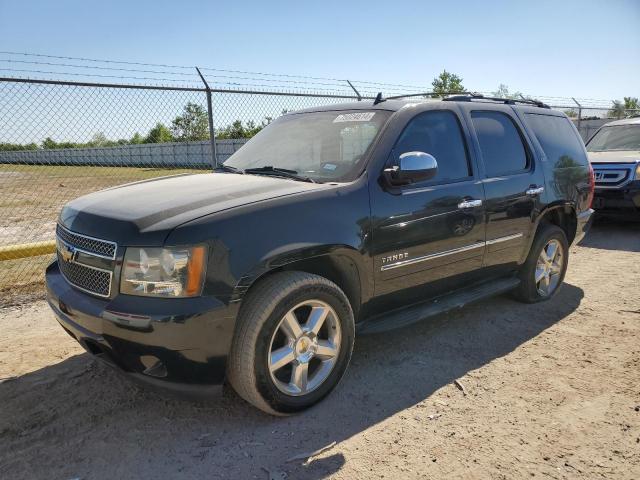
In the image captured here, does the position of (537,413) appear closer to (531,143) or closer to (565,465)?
(565,465)

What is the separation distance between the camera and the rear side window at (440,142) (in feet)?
11.7

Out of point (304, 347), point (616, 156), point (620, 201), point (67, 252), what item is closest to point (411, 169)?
point (304, 347)

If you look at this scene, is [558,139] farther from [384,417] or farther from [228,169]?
[384,417]

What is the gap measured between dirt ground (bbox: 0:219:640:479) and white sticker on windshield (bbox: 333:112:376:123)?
173 cm

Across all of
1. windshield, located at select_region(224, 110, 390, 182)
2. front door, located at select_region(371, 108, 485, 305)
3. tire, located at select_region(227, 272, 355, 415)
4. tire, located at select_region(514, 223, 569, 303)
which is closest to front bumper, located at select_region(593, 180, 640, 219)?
Answer: tire, located at select_region(514, 223, 569, 303)

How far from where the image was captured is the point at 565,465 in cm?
250

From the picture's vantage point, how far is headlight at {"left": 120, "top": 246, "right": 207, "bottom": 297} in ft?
8.21

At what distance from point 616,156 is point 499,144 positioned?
5.67 meters

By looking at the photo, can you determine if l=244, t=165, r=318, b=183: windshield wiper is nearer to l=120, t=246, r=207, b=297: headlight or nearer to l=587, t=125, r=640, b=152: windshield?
l=120, t=246, r=207, b=297: headlight

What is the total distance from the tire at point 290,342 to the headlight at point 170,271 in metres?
0.33

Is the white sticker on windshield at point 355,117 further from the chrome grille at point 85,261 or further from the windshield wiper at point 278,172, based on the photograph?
the chrome grille at point 85,261

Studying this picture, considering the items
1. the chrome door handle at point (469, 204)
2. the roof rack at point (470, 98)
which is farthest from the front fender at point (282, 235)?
the roof rack at point (470, 98)

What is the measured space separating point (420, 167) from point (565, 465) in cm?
186

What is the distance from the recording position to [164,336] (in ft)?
8.08
